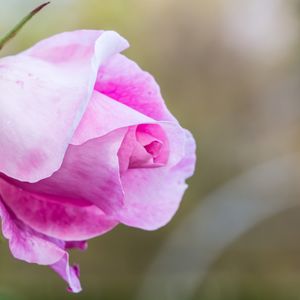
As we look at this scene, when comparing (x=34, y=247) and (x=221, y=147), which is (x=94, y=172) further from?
(x=221, y=147)

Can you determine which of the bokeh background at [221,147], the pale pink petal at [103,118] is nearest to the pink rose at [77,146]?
the pale pink petal at [103,118]

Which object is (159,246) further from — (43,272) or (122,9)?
(122,9)

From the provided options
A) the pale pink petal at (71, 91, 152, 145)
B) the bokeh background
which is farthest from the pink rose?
the bokeh background

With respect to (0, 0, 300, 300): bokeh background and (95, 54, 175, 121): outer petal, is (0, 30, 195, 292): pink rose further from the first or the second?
(0, 0, 300, 300): bokeh background

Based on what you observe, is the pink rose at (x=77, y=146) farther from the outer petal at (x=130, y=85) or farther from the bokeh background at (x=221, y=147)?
the bokeh background at (x=221, y=147)

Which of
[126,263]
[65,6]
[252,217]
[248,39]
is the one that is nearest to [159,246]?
[126,263]

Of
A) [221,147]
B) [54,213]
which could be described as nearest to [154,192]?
[54,213]
